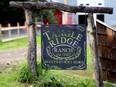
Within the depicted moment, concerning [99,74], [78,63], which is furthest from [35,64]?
[99,74]

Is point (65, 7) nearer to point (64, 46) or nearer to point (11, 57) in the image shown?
point (64, 46)

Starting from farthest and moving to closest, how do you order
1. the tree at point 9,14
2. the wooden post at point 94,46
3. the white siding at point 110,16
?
1. the white siding at point 110,16
2. the tree at point 9,14
3. the wooden post at point 94,46

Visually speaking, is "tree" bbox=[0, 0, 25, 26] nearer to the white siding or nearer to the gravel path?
the white siding

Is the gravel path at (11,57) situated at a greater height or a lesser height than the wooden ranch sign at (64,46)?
lesser

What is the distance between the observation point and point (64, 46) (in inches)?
294

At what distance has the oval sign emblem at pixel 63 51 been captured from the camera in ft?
24.5

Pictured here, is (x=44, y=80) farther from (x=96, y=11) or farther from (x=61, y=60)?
(x=96, y=11)

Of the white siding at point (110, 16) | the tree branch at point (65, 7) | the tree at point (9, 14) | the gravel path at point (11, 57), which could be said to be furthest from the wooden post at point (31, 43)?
the white siding at point (110, 16)

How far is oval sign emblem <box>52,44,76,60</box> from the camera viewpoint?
7457 millimetres

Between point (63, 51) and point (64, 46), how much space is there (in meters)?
0.11

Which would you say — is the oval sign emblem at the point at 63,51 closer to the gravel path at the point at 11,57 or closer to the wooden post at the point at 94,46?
the wooden post at the point at 94,46

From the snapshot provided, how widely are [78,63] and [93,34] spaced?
2.66ft

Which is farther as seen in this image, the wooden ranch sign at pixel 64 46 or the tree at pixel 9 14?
the tree at pixel 9 14

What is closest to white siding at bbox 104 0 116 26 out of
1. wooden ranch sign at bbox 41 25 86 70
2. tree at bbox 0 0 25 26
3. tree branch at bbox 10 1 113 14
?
tree at bbox 0 0 25 26
